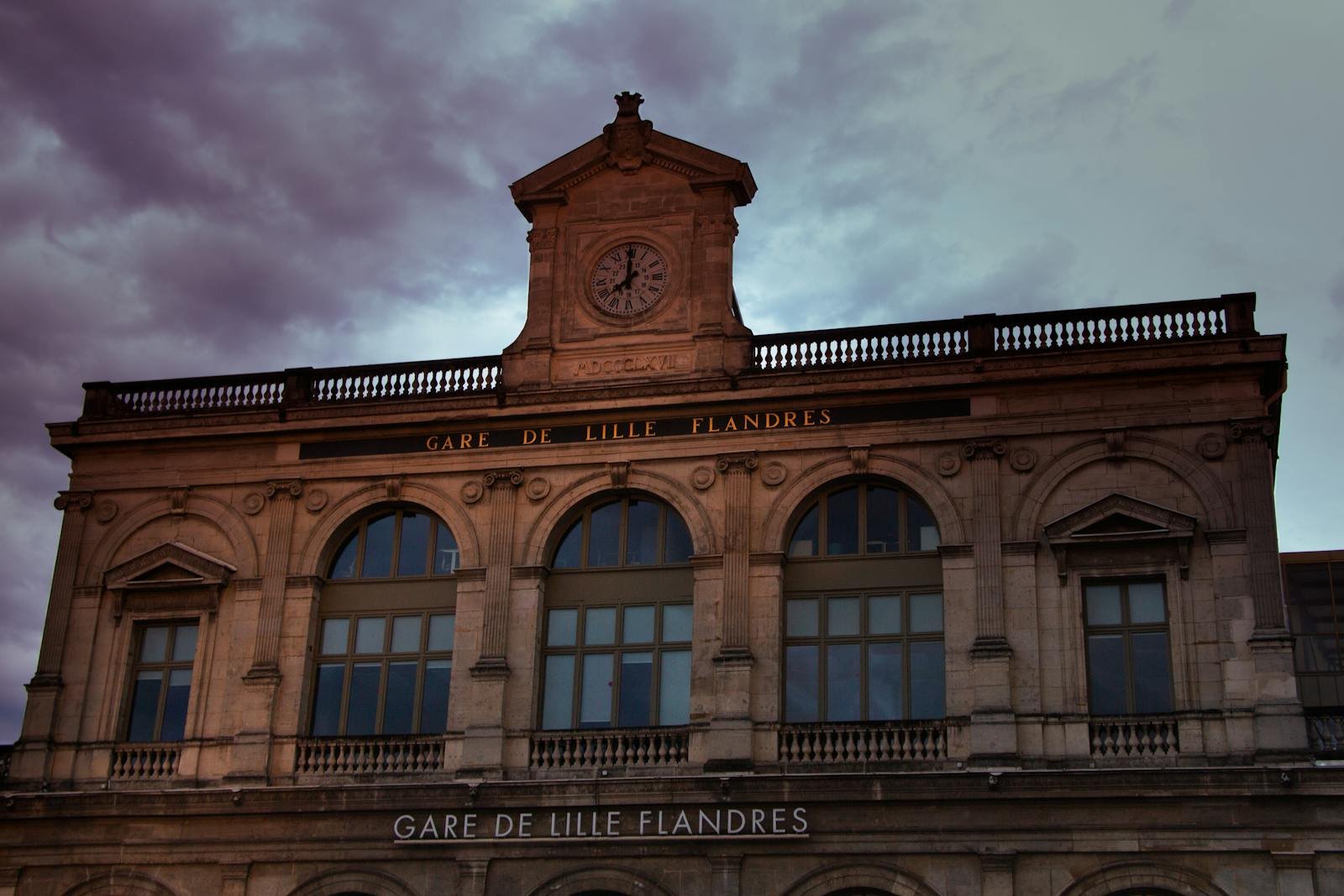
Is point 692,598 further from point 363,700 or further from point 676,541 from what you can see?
point 363,700

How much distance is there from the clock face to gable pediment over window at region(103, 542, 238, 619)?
353 inches

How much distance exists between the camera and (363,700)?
34500mm

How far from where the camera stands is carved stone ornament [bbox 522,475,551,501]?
3456 centimetres

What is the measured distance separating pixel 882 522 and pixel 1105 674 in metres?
4.88

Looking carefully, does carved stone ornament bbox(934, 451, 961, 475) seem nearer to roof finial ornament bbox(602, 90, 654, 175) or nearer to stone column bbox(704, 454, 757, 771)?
stone column bbox(704, 454, 757, 771)

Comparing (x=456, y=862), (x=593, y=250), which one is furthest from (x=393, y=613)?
(x=593, y=250)

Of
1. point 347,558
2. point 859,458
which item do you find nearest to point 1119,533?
point 859,458

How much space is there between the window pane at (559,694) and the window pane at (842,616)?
484cm

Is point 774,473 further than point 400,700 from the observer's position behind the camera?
No

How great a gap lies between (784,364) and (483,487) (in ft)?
20.3

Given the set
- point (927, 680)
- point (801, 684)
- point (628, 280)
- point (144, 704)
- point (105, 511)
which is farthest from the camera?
point (105, 511)

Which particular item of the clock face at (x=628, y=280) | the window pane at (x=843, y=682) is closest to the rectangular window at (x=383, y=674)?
the clock face at (x=628, y=280)

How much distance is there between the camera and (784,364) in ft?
114

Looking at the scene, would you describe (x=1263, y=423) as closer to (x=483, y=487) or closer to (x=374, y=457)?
(x=483, y=487)
